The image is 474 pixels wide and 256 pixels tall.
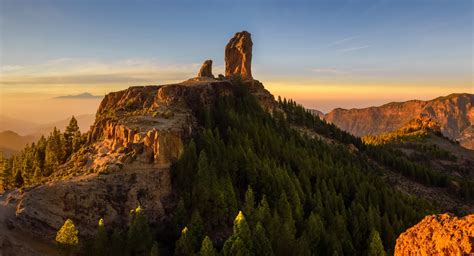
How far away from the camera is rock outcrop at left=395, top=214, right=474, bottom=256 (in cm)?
3064

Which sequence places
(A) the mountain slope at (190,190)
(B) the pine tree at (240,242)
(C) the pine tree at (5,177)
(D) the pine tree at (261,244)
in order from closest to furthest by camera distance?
1. (B) the pine tree at (240,242)
2. (D) the pine tree at (261,244)
3. (A) the mountain slope at (190,190)
4. (C) the pine tree at (5,177)

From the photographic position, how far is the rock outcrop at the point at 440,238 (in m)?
30.6

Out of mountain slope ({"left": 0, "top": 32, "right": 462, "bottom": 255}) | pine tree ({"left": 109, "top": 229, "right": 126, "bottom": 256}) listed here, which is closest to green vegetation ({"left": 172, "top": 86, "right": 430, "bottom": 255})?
mountain slope ({"left": 0, "top": 32, "right": 462, "bottom": 255})

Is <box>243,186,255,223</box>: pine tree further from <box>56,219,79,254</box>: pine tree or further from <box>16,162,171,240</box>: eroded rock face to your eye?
<box>56,219,79,254</box>: pine tree

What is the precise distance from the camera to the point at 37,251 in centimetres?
7094

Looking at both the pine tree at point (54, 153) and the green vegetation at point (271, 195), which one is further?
the pine tree at point (54, 153)

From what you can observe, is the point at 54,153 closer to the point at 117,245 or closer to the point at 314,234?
the point at 117,245

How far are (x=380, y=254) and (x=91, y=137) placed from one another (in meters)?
87.9

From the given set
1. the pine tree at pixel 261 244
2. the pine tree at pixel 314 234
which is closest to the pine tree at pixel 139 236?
the pine tree at pixel 261 244

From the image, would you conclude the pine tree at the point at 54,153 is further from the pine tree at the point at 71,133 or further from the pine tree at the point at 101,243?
the pine tree at the point at 101,243

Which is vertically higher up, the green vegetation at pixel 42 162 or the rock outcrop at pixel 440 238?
the rock outcrop at pixel 440 238

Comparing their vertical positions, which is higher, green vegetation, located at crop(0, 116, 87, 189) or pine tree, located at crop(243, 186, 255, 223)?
green vegetation, located at crop(0, 116, 87, 189)

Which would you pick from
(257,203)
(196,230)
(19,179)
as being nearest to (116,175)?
(196,230)

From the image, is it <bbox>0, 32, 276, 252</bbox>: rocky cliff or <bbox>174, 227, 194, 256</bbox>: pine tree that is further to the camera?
<bbox>174, 227, 194, 256</bbox>: pine tree
